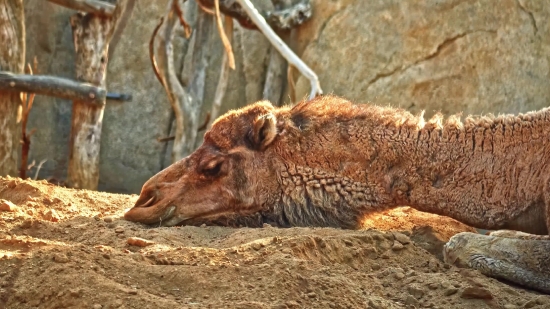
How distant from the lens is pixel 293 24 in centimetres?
1041

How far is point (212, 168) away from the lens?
551 centimetres

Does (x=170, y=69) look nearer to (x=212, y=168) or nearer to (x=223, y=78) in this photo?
(x=223, y=78)

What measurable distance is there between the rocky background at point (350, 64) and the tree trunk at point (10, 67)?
3078mm

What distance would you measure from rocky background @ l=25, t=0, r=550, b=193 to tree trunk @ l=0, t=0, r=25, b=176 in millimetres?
3078

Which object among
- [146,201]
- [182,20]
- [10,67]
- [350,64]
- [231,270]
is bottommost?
[146,201]

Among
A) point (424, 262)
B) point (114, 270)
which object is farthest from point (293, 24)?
point (114, 270)

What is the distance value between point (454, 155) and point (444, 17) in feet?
16.1

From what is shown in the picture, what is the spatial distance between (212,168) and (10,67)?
3959 mm

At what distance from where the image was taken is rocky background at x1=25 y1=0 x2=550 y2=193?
9375 mm

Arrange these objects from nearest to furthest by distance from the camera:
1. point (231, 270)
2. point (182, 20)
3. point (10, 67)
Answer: point (231, 270) → point (10, 67) → point (182, 20)

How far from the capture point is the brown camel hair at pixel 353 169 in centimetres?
489

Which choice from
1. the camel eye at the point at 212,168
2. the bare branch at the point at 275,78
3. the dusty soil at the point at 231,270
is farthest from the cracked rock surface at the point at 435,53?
the dusty soil at the point at 231,270

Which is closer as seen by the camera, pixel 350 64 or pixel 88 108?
pixel 88 108

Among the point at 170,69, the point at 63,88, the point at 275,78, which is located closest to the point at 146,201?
the point at 63,88
